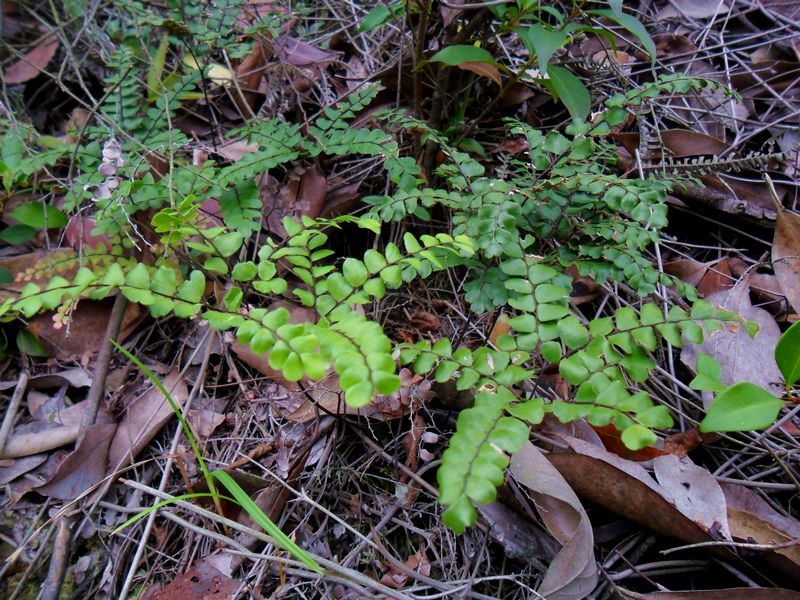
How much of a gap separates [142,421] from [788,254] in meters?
2.37

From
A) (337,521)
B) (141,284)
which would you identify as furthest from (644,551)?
(141,284)

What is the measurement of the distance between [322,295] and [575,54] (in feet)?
5.83

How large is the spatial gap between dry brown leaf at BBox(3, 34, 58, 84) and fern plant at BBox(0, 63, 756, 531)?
1487mm

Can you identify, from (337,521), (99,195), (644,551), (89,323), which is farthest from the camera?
(89,323)

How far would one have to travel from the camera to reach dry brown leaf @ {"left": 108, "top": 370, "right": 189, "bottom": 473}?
1913 millimetres

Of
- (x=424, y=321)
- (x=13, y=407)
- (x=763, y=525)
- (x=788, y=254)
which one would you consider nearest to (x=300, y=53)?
(x=424, y=321)

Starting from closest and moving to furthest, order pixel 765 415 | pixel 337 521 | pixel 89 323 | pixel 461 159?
pixel 765 415 → pixel 337 521 → pixel 461 159 → pixel 89 323

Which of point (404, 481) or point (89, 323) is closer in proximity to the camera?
point (404, 481)

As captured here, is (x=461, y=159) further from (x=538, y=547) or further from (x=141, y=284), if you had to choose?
(x=538, y=547)

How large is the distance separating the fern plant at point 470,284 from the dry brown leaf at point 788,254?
594mm

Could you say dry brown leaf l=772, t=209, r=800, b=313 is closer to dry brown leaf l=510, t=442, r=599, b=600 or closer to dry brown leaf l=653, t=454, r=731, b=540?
dry brown leaf l=653, t=454, r=731, b=540

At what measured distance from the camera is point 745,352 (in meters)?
1.73

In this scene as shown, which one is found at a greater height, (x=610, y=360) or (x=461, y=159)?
(x=461, y=159)

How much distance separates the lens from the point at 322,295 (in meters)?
1.41
